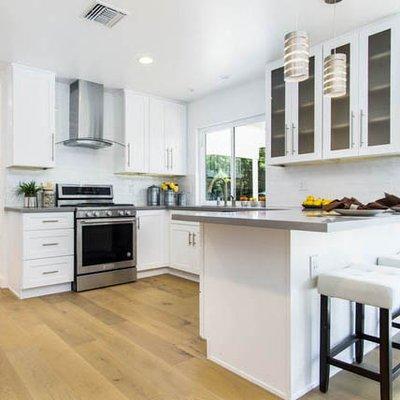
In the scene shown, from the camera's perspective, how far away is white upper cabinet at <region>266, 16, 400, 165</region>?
2889mm

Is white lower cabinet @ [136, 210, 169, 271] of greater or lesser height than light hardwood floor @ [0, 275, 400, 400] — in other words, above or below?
above

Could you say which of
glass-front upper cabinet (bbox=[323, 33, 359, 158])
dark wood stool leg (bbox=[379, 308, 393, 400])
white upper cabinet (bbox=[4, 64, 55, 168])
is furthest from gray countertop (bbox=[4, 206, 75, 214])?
dark wood stool leg (bbox=[379, 308, 393, 400])

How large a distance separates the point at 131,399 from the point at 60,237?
243 cm

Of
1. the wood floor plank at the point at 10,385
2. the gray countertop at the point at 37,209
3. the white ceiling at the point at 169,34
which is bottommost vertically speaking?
the wood floor plank at the point at 10,385

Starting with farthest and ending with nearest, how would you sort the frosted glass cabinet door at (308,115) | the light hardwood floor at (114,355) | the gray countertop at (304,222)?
the frosted glass cabinet door at (308,115)
the light hardwood floor at (114,355)
the gray countertop at (304,222)

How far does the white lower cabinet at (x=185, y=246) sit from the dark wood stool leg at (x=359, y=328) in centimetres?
227

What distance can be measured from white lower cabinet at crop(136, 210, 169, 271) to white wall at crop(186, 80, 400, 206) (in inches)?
33.3

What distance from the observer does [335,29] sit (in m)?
3.06

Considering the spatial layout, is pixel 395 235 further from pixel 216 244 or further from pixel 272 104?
pixel 272 104

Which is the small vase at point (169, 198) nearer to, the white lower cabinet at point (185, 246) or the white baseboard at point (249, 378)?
the white lower cabinet at point (185, 246)

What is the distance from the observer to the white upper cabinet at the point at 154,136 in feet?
15.6

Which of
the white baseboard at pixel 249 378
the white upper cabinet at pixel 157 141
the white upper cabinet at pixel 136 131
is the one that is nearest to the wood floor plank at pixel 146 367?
the white baseboard at pixel 249 378

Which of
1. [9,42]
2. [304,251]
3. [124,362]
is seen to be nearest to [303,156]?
[304,251]

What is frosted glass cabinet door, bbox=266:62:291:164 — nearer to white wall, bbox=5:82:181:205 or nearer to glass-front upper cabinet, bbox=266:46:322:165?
glass-front upper cabinet, bbox=266:46:322:165
